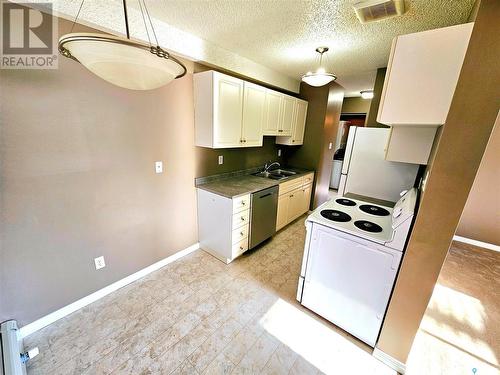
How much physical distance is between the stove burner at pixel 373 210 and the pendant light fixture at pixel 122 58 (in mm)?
1938

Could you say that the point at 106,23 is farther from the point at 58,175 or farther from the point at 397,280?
the point at 397,280

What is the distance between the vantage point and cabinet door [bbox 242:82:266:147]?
2525 mm

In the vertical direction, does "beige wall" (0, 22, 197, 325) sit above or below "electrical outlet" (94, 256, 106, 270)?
above

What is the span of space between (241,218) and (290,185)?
111 centimetres

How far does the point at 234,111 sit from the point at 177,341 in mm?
2265

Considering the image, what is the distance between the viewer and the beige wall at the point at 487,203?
274cm

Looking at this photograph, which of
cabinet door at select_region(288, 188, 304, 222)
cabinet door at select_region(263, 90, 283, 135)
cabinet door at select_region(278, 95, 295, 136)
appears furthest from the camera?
cabinet door at select_region(288, 188, 304, 222)

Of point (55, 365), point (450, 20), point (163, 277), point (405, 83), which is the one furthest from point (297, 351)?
point (450, 20)

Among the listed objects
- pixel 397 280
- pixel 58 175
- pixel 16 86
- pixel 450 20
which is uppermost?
pixel 450 20

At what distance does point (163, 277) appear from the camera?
2240 millimetres

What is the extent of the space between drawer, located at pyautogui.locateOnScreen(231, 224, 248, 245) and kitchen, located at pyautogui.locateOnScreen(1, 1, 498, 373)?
0.06 feet

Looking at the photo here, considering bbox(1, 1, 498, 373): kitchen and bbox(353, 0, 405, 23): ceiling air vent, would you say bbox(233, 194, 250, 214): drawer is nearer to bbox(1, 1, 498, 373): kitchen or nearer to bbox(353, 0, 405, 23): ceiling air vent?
bbox(1, 1, 498, 373): kitchen

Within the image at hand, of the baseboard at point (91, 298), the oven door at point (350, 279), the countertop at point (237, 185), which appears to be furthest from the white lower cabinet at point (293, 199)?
the baseboard at point (91, 298)

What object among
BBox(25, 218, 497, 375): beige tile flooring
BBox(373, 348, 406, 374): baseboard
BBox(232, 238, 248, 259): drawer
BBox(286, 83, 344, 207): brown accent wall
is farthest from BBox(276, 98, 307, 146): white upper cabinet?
BBox(373, 348, 406, 374): baseboard
